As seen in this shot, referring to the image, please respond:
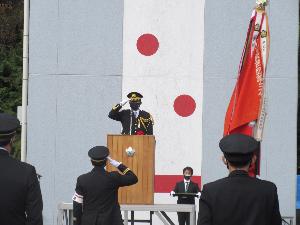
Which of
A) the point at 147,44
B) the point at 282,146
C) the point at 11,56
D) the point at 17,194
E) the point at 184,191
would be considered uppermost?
the point at 11,56

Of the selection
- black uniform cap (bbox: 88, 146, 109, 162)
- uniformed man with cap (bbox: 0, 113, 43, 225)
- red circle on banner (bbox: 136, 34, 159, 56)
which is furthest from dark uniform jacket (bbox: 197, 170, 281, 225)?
red circle on banner (bbox: 136, 34, 159, 56)

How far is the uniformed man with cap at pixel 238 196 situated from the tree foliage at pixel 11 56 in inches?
688

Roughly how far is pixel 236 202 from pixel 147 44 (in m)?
9.84

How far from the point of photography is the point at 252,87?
8.69m

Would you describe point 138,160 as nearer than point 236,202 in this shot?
No

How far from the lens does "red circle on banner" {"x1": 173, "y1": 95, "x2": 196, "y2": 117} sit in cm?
1433

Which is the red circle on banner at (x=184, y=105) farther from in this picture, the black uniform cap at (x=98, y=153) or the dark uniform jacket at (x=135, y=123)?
the black uniform cap at (x=98, y=153)

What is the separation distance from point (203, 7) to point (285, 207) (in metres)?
3.68

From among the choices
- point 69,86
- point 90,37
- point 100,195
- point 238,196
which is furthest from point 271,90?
point 238,196

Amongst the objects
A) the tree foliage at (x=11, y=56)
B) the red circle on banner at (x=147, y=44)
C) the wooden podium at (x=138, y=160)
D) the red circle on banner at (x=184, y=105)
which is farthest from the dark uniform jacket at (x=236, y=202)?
the tree foliage at (x=11, y=56)

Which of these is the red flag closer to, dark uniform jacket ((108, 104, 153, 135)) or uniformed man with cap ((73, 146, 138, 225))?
uniformed man with cap ((73, 146, 138, 225))

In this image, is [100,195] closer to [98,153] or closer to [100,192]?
[100,192]

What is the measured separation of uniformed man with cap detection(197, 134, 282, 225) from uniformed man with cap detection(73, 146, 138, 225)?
3.44 m

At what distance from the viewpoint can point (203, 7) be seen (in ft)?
47.6
